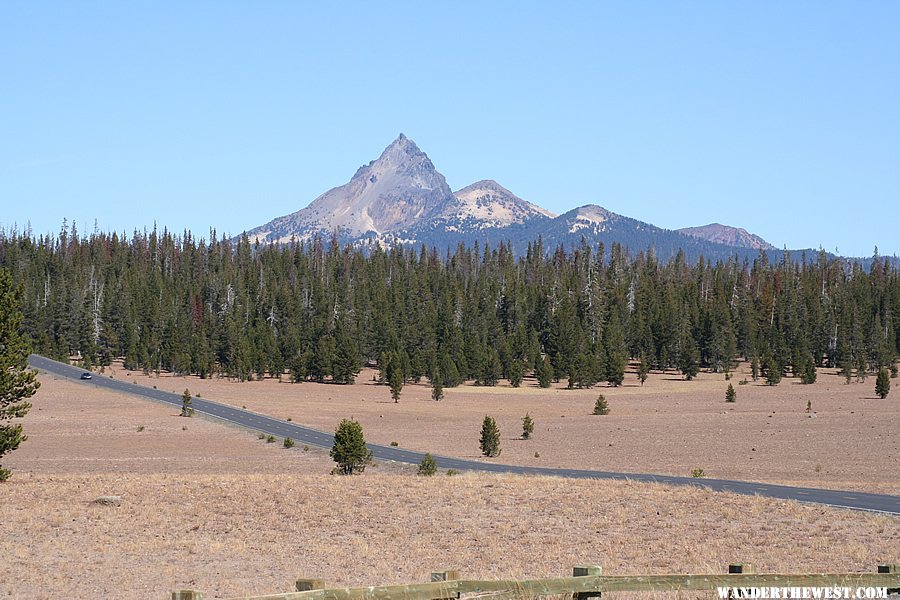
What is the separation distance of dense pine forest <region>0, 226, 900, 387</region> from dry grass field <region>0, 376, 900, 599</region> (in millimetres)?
73678

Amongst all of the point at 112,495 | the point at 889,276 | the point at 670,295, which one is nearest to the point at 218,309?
the point at 670,295

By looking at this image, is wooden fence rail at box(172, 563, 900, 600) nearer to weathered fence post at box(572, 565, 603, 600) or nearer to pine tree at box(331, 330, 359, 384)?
weathered fence post at box(572, 565, 603, 600)

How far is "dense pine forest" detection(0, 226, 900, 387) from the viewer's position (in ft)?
417

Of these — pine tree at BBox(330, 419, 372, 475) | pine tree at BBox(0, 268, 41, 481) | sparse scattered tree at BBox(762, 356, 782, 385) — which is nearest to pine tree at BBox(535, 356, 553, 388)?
sparse scattered tree at BBox(762, 356, 782, 385)

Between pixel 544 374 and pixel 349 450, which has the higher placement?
pixel 544 374

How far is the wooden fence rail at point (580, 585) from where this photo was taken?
432 inches

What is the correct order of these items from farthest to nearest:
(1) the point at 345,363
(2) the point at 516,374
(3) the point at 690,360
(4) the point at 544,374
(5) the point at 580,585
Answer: (3) the point at 690,360 < (1) the point at 345,363 < (2) the point at 516,374 < (4) the point at 544,374 < (5) the point at 580,585

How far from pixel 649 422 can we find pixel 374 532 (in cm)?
5860

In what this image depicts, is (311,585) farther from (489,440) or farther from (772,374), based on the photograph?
(772,374)

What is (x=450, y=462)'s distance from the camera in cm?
5497

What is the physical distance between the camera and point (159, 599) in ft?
55.7

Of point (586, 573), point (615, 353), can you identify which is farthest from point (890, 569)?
point (615, 353)

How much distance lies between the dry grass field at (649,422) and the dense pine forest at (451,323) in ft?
13.7

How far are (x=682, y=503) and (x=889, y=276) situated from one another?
173176mm
